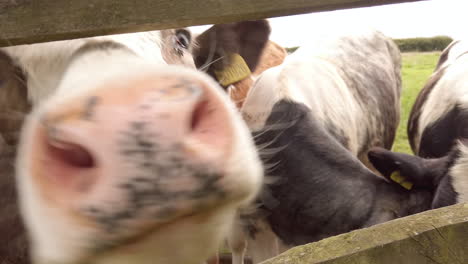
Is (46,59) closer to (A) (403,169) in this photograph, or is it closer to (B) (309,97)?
(A) (403,169)

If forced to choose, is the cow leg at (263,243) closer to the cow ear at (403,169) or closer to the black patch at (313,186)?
the black patch at (313,186)

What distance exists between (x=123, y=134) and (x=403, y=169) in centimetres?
186

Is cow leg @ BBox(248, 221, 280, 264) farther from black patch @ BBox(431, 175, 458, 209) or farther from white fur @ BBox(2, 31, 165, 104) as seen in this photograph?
white fur @ BBox(2, 31, 165, 104)

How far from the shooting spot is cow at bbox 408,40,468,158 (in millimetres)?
2678

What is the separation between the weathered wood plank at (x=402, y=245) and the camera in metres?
1.12

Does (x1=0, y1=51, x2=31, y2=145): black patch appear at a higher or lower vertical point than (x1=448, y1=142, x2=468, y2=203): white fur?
higher

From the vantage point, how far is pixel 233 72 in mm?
2332

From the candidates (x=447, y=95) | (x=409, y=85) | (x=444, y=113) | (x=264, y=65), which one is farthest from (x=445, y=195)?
(x=409, y=85)

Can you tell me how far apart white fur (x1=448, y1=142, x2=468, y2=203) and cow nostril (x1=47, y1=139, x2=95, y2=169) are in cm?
197

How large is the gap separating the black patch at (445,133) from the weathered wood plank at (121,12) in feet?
6.25

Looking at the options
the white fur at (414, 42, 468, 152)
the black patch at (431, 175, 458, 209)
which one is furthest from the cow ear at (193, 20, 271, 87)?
the white fur at (414, 42, 468, 152)

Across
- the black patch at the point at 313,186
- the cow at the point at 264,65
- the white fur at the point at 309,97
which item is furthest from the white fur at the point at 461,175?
the cow at the point at 264,65

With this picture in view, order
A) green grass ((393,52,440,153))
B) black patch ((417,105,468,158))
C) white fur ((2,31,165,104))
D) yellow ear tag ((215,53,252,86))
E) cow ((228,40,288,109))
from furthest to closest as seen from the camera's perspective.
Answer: green grass ((393,52,440,153))
cow ((228,40,288,109))
black patch ((417,105,468,158))
yellow ear tag ((215,53,252,86))
white fur ((2,31,165,104))

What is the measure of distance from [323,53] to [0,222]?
9.82 feet
